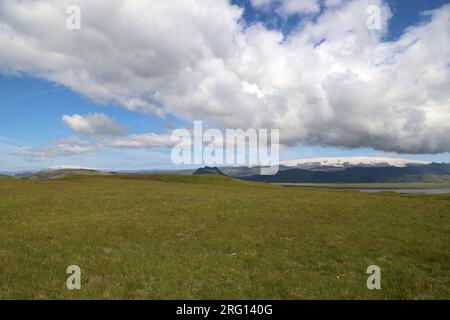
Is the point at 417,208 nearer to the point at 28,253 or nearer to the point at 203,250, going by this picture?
the point at 203,250

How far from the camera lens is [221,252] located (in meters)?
21.3

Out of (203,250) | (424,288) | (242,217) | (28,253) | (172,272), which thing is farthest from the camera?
(242,217)

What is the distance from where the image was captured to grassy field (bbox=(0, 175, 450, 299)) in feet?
48.4

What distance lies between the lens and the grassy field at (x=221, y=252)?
14.8 metres

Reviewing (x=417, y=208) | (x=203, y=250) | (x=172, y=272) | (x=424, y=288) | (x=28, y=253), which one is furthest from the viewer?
(x=417, y=208)

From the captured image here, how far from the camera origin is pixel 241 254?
2083 cm
